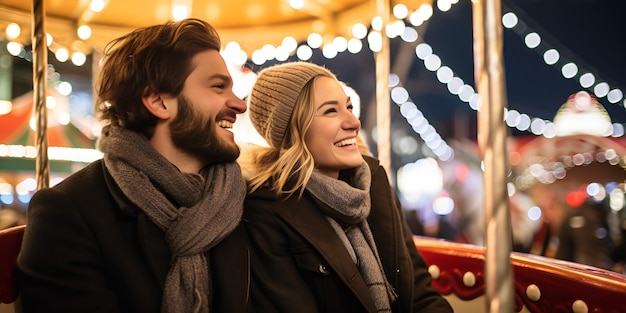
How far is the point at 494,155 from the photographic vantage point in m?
0.89

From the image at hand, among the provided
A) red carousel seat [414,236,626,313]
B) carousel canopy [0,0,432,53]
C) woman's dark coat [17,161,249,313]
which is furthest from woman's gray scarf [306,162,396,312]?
carousel canopy [0,0,432,53]

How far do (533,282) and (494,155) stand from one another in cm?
101

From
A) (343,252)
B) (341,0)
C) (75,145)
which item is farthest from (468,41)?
(343,252)

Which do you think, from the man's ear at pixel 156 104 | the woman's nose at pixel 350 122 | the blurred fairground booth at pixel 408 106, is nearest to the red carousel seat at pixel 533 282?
the blurred fairground booth at pixel 408 106

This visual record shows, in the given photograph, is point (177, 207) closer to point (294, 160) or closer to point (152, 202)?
point (152, 202)

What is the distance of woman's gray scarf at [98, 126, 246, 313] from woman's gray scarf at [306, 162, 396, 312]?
302mm

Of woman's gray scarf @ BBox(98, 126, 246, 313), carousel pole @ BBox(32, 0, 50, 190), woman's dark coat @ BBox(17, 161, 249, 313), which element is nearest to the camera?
woman's dark coat @ BBox(17, 161, 249, 313)

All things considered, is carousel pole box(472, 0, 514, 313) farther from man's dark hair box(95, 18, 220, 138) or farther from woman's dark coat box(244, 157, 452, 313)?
man's dark hair box(95, 18, 220, 138)

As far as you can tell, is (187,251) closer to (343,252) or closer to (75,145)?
(343,252)

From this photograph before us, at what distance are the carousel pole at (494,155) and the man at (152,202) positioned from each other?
2.59 ft

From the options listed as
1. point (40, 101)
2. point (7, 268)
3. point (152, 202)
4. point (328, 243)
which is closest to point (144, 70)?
point (152, 202)

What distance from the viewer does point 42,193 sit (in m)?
1.37

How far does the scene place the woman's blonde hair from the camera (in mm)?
1718

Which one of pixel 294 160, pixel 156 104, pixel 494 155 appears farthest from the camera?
pixel 294 160
